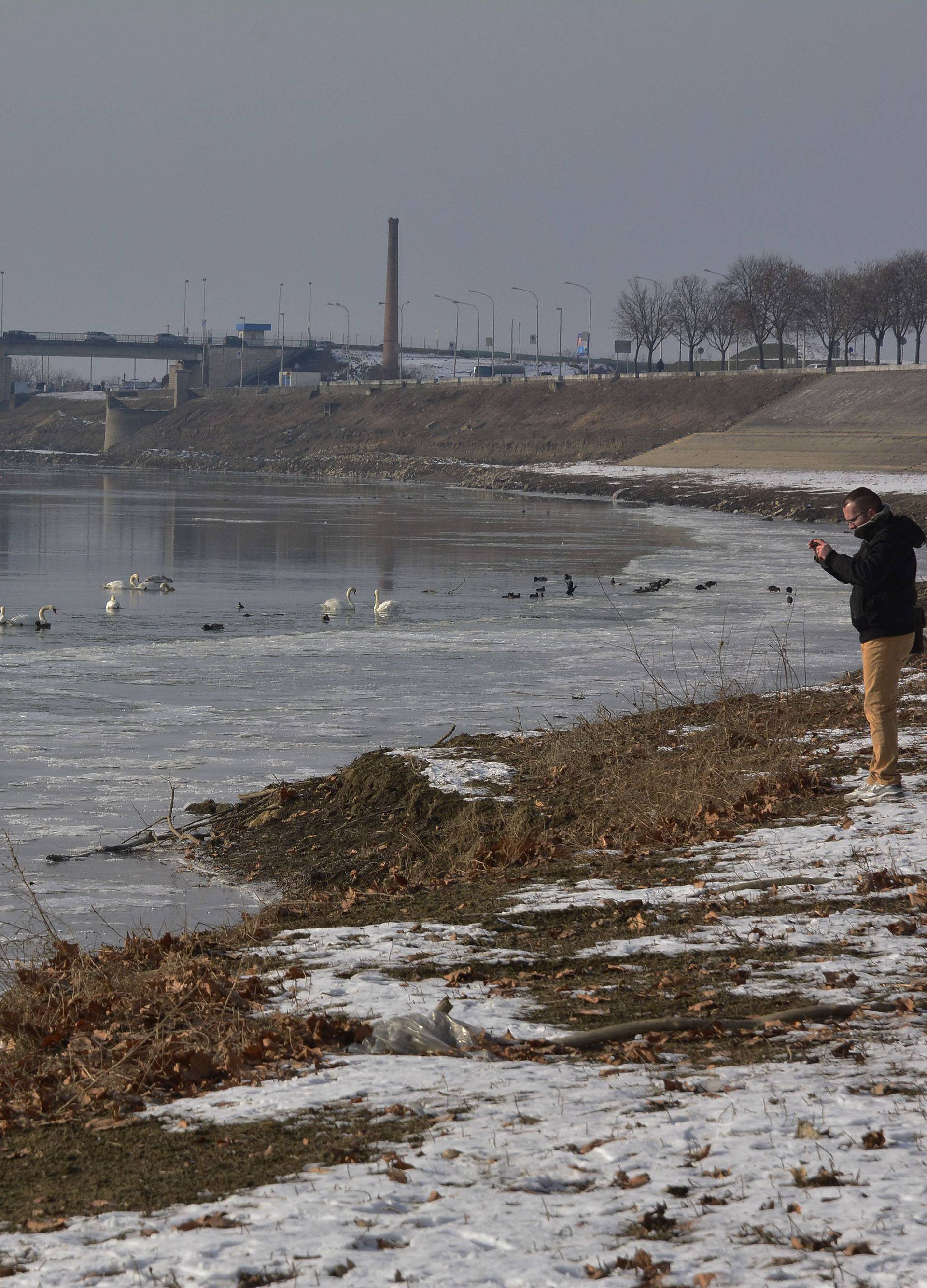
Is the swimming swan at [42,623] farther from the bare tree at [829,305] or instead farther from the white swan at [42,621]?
the bare tree at [829,305]

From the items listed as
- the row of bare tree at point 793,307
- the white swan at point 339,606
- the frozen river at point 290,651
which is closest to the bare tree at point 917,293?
the row of bare tree at point 793,307

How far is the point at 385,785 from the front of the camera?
13062 millimetres

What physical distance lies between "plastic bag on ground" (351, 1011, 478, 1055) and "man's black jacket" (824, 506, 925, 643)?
14.9 feet

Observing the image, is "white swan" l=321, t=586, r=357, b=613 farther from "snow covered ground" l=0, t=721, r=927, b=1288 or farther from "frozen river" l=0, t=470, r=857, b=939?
"snow covered ground" l=0, t=721, r=927, b=1288

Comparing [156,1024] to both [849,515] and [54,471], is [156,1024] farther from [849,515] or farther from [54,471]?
[54,471]

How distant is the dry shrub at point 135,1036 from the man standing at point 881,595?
15.8 ft

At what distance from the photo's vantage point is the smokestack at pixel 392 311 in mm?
166750

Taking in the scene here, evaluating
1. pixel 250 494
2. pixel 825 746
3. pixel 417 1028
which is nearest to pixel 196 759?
pixel 825 746

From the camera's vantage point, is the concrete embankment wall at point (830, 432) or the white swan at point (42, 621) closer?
the white swan at point (42, 621)

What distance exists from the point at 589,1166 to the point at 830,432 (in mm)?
85984

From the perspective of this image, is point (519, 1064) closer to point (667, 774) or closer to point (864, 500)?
point (864, 500)

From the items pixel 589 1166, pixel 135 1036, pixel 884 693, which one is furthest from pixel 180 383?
pixel 589 1166

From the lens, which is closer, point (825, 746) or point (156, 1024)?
point (156, 1024)

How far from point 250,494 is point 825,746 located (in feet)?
233
